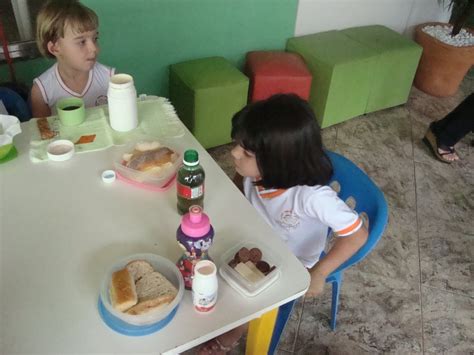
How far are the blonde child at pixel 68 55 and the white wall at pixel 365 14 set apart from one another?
152cm

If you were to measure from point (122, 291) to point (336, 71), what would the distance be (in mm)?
1999

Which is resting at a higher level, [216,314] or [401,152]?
[216,314]

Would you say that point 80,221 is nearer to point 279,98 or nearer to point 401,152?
point 279,98

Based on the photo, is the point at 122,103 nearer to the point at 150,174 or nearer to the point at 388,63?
the point at 150,174

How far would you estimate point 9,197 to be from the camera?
1.01 metres

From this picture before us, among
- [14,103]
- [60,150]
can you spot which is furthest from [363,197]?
[14,103]

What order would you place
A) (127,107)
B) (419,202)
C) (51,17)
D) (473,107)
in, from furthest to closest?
(473,107) < (419,202) < (51,17) < (127,107)

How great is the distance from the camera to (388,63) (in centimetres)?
269

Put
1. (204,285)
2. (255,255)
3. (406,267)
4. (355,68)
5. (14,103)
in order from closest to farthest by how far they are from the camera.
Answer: (204,285) < (255,255) < (14,103) < (406,267) < (355,68)

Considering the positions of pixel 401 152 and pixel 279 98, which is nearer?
pixel 279 98

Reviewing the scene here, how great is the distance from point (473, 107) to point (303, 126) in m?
1.79

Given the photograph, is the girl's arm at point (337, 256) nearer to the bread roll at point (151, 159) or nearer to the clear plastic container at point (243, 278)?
the clear plastic container at point (243, 278)

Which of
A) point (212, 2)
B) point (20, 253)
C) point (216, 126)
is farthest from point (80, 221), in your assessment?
point (212, 2)

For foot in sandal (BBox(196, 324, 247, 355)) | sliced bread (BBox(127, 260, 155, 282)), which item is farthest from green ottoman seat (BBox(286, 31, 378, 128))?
sliced bread (BBox(127, 260, 155, 282))
